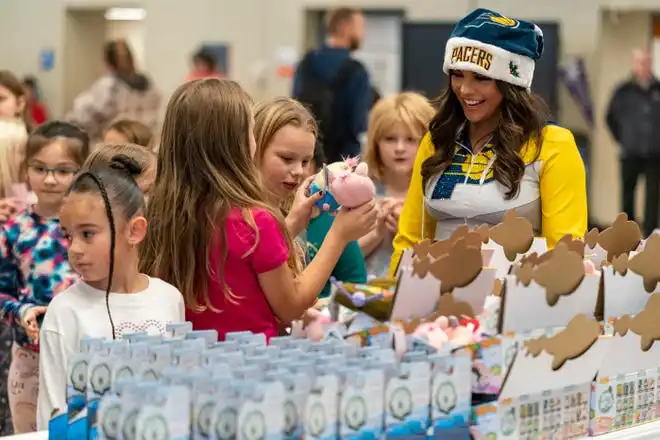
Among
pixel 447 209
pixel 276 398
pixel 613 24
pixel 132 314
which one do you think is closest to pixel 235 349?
pixel 276 398

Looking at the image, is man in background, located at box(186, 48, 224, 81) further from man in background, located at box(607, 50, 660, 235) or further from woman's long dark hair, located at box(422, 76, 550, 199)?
woman's long dark hair, located at box(422, 76, 550, 199)

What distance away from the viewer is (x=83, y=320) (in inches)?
101

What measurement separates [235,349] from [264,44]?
11824mm

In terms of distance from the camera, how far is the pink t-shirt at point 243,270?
279 cm

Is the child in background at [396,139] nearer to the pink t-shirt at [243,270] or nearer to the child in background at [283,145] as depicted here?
the child in background at [283,145]

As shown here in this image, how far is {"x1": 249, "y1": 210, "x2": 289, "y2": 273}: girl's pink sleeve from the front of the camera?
2.79 meters

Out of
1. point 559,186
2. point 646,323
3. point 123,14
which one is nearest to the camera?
point 646,323

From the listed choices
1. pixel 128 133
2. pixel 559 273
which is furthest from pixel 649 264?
pixel 128 133

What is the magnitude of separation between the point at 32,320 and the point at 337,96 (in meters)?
4.98

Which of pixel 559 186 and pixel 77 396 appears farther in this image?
pixel 559 186

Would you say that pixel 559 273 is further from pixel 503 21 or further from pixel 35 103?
pixel 35 103

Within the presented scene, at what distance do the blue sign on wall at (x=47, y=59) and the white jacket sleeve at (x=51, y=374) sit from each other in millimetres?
12941

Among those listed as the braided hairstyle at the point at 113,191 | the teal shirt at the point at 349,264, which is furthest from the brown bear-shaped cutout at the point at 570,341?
the teal shirt at the point at 349,264

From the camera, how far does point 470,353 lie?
2.15 m
